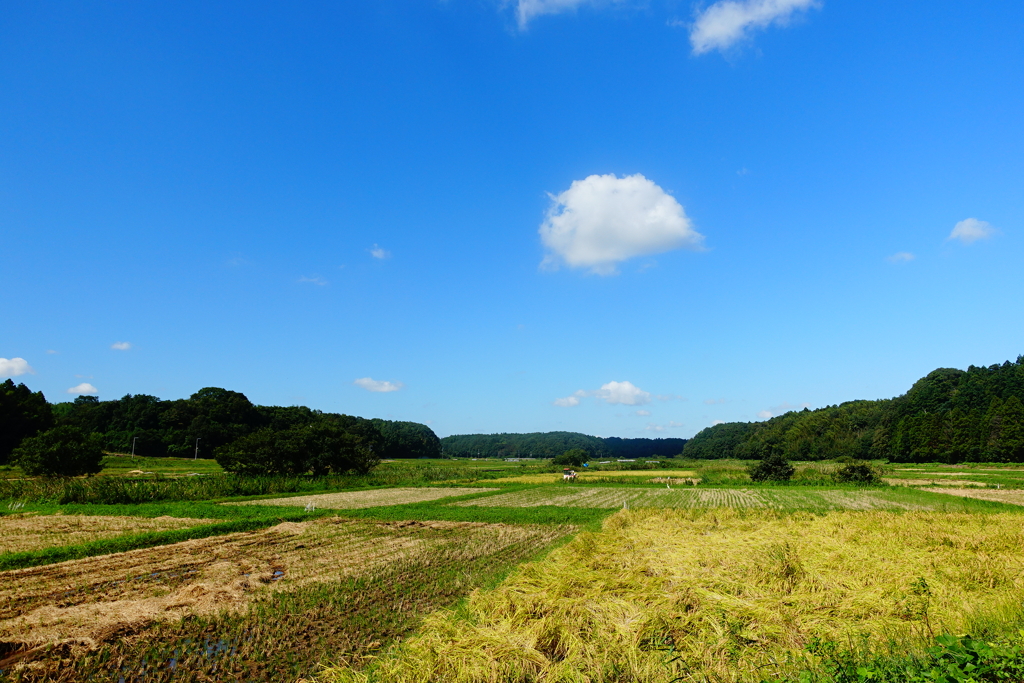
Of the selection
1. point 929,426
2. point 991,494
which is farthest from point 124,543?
point 929,426

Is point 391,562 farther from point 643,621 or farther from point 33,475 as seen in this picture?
point 33,475

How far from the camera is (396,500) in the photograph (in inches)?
1319

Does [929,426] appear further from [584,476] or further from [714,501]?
[714,501]

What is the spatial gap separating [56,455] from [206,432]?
187 feet

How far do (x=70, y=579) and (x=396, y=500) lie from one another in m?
22.5

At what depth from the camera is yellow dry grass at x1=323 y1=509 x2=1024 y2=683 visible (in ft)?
19.7

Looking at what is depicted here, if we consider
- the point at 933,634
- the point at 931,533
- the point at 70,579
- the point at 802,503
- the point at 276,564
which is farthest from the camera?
the point at 802,503

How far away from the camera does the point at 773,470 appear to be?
51.1 metres

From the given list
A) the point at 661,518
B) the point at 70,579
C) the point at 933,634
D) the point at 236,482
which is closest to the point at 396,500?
the point at 236,482

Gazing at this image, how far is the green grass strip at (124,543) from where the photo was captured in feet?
44.7

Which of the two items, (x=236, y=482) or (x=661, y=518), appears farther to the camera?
(x=236, y=482)

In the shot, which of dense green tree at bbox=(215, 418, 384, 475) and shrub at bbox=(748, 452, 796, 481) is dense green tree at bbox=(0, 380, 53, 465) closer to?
dense green tree at bbox=(215, 418, 384, 475)

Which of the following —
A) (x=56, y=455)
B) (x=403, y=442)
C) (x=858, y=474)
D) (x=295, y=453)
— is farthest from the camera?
(x=403, y=442)

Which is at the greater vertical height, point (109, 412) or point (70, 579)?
point (109, 412)
